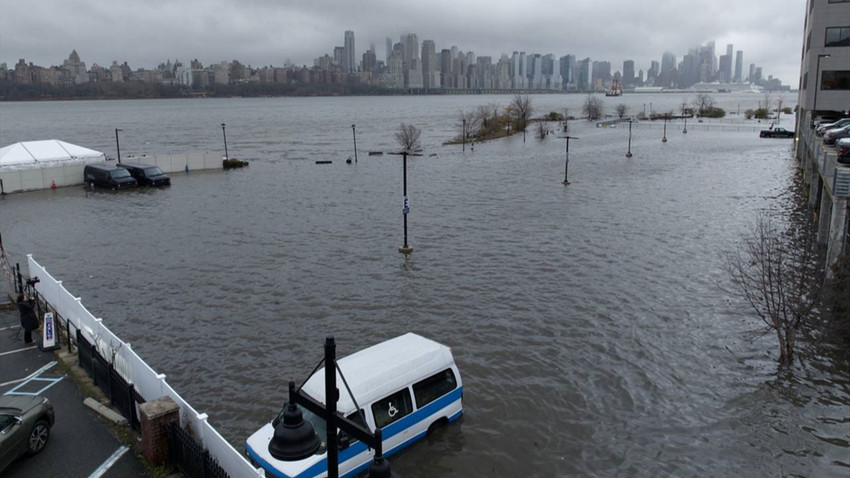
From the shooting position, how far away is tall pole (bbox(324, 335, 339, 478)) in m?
5.58

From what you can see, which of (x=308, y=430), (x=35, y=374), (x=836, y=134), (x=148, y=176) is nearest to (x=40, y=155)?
(x=148, y=176)

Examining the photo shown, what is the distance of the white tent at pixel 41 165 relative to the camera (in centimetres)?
4775

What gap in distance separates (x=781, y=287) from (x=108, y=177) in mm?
47808

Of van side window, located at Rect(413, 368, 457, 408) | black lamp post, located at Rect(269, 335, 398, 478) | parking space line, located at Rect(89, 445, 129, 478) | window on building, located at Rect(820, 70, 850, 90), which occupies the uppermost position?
window on building, located at Rect(820, 70, 850, 90)

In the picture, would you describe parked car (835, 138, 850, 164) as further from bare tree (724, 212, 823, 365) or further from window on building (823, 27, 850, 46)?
window on building (823, 27, 850, 46)

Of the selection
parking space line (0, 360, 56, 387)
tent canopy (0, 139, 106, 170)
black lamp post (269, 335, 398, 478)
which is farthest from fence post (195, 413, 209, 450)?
tent canopy (0, 139, 106, 170)

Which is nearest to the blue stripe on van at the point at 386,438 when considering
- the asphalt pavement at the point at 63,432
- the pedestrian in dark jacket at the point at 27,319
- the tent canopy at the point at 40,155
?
the asphalt pavement at the point at 63,432

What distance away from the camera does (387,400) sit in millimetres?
12766

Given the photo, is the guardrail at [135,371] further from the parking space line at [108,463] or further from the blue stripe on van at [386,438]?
the parking space line at [108,463]

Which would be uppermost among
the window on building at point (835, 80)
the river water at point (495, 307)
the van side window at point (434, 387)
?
the window on building at point (835, 80)

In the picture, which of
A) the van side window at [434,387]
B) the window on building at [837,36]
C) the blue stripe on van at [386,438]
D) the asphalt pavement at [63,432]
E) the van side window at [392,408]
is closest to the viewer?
the asphalt pavement at [63,432]

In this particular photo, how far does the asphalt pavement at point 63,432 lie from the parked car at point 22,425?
0.98 feet

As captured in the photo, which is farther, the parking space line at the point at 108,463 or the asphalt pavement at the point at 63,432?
the asphalt pavement at the point at 63,432

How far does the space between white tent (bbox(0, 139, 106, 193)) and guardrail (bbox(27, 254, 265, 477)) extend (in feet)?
110
